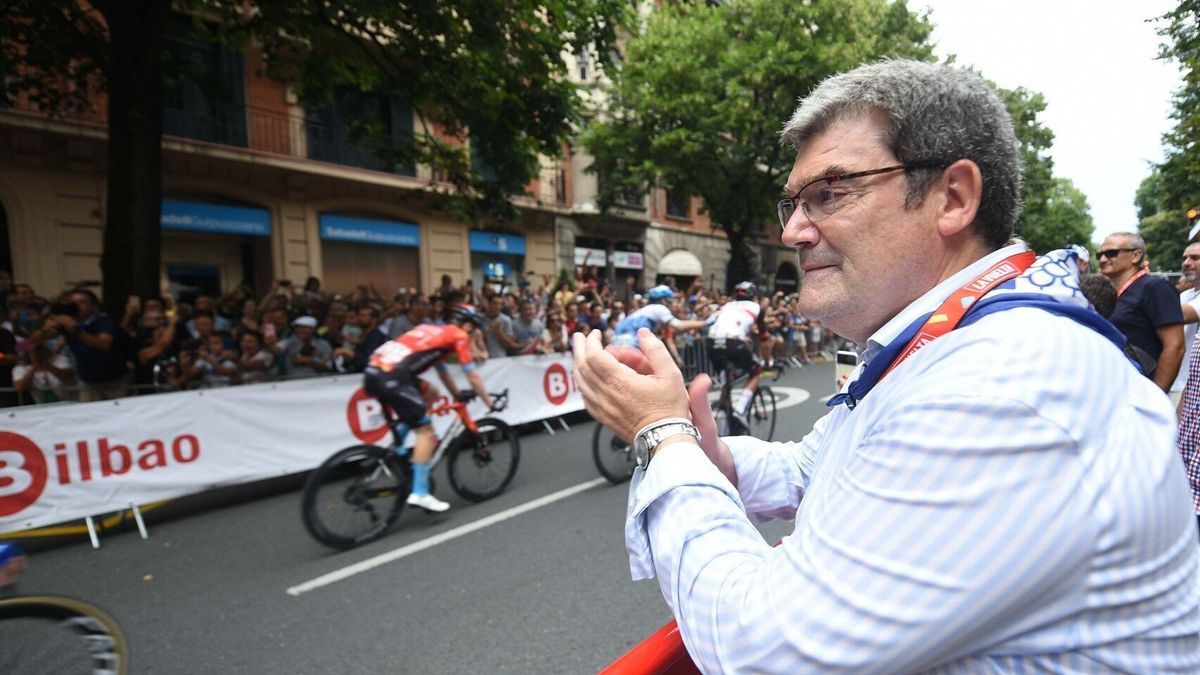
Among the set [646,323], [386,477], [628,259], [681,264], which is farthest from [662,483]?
[681,264]

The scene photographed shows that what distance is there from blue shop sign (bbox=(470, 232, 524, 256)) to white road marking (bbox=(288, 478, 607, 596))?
14.8m

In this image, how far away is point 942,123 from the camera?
1085 millimetres

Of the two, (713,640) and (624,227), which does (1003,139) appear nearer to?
(713,640)

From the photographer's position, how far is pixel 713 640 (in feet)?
2.86

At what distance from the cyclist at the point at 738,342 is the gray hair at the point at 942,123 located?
629 cm

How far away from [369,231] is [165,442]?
41.3 ft

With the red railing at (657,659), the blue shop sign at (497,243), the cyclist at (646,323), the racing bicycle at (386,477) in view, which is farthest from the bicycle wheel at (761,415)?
the blue shop sign at (497,243)

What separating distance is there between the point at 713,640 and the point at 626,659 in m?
0.36

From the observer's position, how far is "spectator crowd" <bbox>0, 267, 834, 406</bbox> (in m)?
6.43

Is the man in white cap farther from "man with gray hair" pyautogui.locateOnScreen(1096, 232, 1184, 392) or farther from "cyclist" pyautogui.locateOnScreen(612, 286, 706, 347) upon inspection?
"man with gray hair" pyautogui.locateOnScreen(1096, 232, 1184, 392)

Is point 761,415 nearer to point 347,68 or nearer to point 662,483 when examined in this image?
point 662,483

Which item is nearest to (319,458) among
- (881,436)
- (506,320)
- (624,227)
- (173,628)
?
(173,628)

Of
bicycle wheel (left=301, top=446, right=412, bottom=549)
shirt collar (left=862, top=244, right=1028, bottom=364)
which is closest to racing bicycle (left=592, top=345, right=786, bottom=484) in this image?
bicycle wheel (left=301, top=446, right=412, bottom=549)

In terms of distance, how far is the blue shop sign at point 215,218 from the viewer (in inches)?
533
